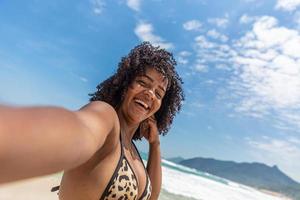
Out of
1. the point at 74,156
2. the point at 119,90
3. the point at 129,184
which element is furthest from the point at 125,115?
the point at 74,156

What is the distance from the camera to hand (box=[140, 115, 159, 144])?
118 inches

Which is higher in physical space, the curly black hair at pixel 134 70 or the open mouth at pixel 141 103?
the curly black hair at pixel 134 70

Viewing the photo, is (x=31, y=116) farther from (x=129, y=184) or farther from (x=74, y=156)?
(x=129, y=184)

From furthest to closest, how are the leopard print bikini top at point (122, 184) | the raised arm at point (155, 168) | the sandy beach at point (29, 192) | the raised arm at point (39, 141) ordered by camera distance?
1. the sandy beach at point (29, 192)
2. the raised arm at point (155, 168)
3. the leopard print bikini top at point (122, 184)
4. the raised arm at point (39, 141)

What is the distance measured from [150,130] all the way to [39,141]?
7.77 ft

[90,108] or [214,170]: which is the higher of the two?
[214,170]

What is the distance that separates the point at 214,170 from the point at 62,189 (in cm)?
10892

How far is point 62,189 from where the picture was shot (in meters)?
2.01

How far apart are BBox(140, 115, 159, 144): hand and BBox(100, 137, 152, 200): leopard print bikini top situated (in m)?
0.92

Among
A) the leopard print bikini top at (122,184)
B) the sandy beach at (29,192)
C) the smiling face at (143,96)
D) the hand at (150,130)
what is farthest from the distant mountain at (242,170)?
the leopard print bikini top at (122,184)

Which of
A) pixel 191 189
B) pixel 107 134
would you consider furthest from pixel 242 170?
pixel 107 134

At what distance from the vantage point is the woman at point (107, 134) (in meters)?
0.66

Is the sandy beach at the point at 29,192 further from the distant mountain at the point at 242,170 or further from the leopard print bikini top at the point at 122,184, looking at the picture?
the distant mountain at the point at 242,170

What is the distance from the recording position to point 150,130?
9.93 ft
